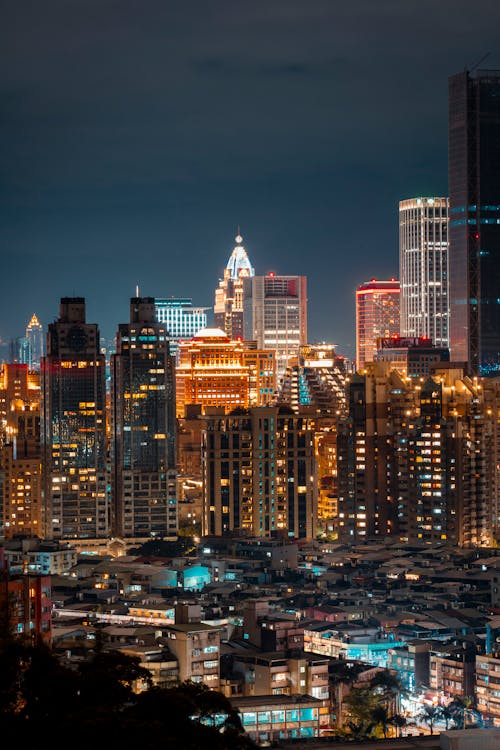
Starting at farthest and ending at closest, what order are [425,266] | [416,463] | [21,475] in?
[425,266], [21,475], [416,463]

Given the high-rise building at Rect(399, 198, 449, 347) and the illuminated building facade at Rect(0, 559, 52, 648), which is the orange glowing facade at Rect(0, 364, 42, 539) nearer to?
the illuminated building facade at Rect(0, 559, 52, 648)

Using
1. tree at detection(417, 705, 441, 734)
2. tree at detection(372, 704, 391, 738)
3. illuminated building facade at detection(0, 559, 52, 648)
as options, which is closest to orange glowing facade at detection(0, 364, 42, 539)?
tree at detection(417, 705, 441, 734)

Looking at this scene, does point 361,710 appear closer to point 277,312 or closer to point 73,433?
point 73,433

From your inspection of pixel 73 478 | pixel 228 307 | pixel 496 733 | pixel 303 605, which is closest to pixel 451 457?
pixel 73 478

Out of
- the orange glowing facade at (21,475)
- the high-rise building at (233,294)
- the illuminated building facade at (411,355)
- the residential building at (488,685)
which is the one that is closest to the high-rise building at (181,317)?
the high-rise building at (233,294)

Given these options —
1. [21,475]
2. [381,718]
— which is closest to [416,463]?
[21,475]

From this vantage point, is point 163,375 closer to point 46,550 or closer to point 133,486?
point 133,486
